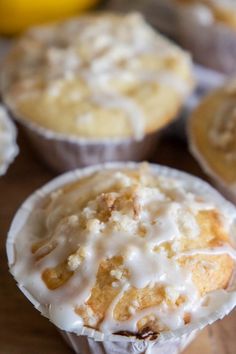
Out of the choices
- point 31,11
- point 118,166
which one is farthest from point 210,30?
point 118,166

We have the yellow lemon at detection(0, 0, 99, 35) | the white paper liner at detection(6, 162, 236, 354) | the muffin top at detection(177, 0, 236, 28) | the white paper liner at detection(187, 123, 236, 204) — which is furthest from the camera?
the yellow lemon at detection(0, 0, 99, 35)

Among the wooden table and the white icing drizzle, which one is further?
the white icing drizzle

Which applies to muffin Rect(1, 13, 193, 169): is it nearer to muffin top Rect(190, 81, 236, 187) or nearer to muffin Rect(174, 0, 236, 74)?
muffin top Rect(190, 81, 236, 187)

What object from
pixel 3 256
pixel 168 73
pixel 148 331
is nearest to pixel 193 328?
pixel 148 331

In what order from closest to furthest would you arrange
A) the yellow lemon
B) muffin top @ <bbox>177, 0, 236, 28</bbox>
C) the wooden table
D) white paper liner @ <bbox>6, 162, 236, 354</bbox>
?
white paper liner @ <bbox>6, 162, 236, 354</bbox>, the wooden table, muffin top @ <bbox>177, 0, 236, 28</bbox>, the yellow lemon

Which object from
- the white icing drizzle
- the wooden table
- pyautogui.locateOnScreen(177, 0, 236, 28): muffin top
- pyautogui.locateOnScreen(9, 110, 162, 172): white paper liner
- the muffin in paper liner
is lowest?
the wooden table

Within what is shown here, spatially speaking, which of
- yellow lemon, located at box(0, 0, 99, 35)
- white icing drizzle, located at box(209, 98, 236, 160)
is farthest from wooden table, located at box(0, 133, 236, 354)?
yellow lemon, located at box(0, 0, 99, 35)

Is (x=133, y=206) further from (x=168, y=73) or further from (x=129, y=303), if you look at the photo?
(x=168, y=73)
